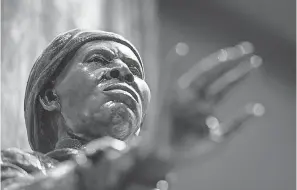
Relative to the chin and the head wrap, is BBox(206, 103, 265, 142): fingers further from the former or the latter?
the head wrap

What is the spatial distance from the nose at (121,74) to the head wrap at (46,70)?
0.11 meters

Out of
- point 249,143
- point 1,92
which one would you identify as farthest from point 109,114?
point 249,143

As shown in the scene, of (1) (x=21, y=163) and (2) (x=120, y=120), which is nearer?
(1) (x=21, y=163)

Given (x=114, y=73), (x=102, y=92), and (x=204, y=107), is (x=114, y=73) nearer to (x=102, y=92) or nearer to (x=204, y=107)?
(x=102, y=92)

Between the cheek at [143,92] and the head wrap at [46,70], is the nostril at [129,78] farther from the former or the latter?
the head wrap at [46,70]

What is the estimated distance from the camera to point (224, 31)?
20.6 ft

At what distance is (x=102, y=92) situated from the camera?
8.58 ft

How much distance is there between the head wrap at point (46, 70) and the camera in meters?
2.70

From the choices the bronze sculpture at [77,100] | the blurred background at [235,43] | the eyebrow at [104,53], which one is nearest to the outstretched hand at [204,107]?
the bronze sculpture at [77,100]

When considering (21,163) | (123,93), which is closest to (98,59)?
(123,93)

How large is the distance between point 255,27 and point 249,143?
23.7 inches

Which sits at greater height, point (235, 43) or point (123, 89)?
point (235, 43)

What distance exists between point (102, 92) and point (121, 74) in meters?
0.06

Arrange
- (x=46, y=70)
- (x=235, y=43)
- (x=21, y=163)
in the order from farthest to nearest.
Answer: (x=235, y=43)
(x=46, y=70)
(x=21, y=163)
